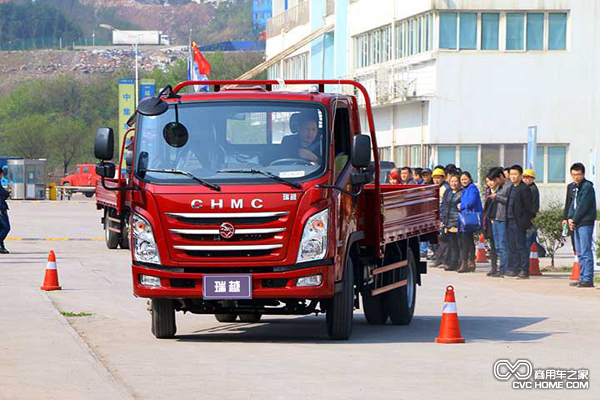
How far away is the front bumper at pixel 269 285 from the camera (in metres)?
12.8

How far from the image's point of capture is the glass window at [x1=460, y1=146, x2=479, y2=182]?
1887 inches

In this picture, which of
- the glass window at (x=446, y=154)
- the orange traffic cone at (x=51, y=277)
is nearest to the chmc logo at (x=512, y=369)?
the orange traffic cone at (x=51, y=277)

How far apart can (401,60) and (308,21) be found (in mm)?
16961

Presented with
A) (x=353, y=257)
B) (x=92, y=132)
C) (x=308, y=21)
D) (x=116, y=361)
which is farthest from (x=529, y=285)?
(x=92, y=132)

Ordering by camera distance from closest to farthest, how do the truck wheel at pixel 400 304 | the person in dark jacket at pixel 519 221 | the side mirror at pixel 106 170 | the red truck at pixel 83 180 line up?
the side mirror at pixel 106 170
the truck wheel at pixel 400 304
the person in dark jacket at pixel 519 221
the red truck at pixel 83 180

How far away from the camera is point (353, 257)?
555 inches

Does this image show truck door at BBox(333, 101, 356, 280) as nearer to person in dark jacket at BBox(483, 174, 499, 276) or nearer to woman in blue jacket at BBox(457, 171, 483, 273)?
person in dark jacket at BBox(483, 174, 499, 276)

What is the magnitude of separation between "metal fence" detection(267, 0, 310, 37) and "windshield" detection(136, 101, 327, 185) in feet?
178

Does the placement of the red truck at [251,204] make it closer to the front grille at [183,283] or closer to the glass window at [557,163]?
the front grille at [183,283]

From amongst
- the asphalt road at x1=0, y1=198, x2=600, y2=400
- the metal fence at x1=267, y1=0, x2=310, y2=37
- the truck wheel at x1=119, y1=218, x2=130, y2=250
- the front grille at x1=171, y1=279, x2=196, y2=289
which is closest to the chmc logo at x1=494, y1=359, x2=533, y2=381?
the asphalt road at x1=0, y1=198, x2=600, y2=400

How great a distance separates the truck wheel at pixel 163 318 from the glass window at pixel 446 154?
35.3 meters

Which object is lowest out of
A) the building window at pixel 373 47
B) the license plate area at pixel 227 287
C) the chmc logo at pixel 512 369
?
the chmc logo at pixel 512 369

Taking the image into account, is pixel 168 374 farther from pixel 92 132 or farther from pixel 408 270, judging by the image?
pixel 92 132

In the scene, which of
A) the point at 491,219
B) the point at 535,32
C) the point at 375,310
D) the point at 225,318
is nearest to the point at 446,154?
the point at 535,32
